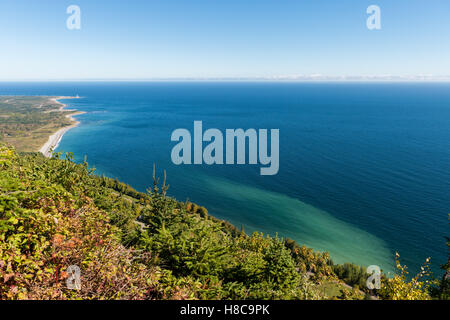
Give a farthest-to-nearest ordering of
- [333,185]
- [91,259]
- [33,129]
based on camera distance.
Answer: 1. [33,129]
2. [333,185]
3. [91,259]

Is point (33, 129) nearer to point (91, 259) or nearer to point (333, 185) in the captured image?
point (333, 185)

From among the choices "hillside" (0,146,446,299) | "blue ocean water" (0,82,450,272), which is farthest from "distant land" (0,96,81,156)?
"hillside" (0,146,446,299)

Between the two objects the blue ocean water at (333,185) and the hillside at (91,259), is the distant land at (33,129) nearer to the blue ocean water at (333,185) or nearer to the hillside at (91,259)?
the blue ocean water at (333,185)

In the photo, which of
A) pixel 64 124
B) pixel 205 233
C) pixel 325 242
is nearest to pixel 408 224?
pixel 325 242

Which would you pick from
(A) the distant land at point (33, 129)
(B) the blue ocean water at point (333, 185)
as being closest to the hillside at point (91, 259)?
(B) the blue ocean water at point (333, 185)

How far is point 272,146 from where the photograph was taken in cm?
10244

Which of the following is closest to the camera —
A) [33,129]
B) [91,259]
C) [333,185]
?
[91,259]

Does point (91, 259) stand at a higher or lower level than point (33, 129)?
lower

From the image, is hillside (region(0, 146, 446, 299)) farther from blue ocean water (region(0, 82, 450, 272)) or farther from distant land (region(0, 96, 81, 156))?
distant land (region(0, 96, 81, 156))

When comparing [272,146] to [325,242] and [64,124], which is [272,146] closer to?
[325,242]

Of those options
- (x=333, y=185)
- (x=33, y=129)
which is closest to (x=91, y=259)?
(x=333, y=185)

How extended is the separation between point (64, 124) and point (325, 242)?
158 meters
